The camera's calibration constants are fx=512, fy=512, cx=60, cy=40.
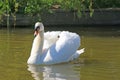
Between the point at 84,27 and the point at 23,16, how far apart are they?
10.4 ft

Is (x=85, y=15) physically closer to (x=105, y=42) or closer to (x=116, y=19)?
(x=116, y=19)

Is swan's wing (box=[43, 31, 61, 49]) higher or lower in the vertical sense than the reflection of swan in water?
higher

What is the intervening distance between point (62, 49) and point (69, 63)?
490 millimetres

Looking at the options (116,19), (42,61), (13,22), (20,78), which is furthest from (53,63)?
(116,19)

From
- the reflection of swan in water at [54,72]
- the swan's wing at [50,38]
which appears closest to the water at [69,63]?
the reflection of swan in water at [54,72]

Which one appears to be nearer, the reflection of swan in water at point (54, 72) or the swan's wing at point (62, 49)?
the reflection of swan in water at point (54, 72)

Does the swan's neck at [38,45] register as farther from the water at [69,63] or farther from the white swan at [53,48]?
the water at [69,63]

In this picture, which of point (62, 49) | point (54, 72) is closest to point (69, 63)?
point (62, 49)

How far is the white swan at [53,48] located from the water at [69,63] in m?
0.22

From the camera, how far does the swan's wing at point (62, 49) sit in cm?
1478

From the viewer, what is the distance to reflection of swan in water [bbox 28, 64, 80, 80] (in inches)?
503

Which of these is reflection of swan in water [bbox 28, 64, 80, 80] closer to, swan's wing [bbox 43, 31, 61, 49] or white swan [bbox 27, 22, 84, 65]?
white swan [bbox 27, 22, 84, 65]

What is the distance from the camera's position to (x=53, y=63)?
1477 centimetres

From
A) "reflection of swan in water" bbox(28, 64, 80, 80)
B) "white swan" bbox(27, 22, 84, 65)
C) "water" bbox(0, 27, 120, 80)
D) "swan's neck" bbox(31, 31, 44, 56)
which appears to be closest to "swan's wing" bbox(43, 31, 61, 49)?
"white swan" bbox(27, 22, 84, 65)
